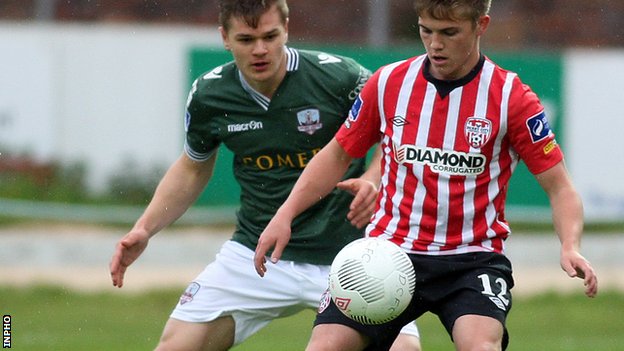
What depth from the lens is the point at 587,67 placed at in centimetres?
1616

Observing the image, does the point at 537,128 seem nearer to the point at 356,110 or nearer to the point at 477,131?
the point at 477,131

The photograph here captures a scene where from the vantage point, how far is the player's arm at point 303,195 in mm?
5883

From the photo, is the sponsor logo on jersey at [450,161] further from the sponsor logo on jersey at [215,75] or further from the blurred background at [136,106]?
the blurred background at [136,106]

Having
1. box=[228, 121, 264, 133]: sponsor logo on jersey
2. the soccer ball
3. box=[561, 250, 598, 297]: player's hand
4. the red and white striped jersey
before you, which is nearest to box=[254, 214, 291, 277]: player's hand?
the soccer ball

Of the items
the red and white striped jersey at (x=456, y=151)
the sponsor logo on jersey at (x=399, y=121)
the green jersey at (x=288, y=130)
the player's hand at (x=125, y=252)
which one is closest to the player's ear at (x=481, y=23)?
the red and white striped jersey at (x=456, y=151)

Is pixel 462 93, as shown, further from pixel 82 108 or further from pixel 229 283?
pixel 82 108

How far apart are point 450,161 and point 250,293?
1572 millimetres

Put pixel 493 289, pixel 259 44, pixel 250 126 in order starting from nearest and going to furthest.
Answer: pixel 493 289 → pixel 259 44 → pixel 250 126

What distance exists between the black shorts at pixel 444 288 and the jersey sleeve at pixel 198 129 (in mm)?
1564

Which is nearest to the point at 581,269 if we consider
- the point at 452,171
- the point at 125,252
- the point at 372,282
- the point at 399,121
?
the point at 452,171

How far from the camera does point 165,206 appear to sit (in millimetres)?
7023

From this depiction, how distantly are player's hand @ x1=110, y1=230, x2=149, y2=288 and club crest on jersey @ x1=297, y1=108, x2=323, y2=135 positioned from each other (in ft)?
3.31

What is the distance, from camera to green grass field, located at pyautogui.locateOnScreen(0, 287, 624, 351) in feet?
36.5

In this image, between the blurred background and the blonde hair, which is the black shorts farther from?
the blurred background
